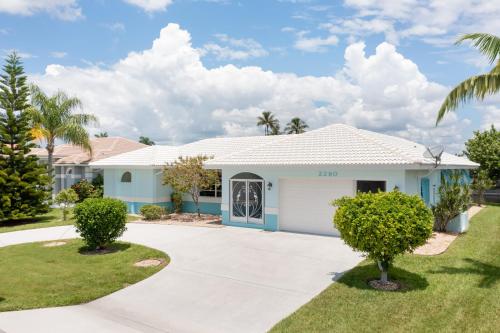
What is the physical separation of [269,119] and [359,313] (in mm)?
60051

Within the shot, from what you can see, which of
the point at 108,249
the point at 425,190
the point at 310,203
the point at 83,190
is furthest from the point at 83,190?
the point at 425,190

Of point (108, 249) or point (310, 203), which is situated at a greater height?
point (310, 203)

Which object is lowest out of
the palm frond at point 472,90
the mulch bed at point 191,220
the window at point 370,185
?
the mulch bed at point 191,220

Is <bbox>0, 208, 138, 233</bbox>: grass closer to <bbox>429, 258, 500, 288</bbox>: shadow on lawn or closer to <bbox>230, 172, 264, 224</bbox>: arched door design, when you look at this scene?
<bbox>230, 172, 264, 224</bbox>: arched door design

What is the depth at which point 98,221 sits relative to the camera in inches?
519

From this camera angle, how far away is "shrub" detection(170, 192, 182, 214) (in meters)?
23.4

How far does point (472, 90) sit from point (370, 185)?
5.74m

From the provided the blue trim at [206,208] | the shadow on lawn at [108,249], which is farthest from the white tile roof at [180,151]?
the shadow on lawn at [108,249]

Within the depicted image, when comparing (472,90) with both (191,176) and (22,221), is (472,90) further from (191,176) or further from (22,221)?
(22,221)

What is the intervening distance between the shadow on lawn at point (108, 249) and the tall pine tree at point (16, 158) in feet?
32.4

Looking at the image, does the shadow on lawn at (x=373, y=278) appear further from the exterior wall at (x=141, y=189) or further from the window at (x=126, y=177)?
the window at (x=126, y=177)

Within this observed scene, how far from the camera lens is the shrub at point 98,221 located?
13.2 m

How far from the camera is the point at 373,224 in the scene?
28.5 ft

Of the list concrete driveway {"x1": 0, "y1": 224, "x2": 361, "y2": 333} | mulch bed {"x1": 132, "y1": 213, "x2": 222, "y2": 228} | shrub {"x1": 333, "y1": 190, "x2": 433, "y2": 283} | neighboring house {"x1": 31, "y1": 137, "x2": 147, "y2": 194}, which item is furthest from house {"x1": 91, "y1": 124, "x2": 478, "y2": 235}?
neighboring house {"x1": 31, "y1": 137, "x2": 147, "y2": 194}
